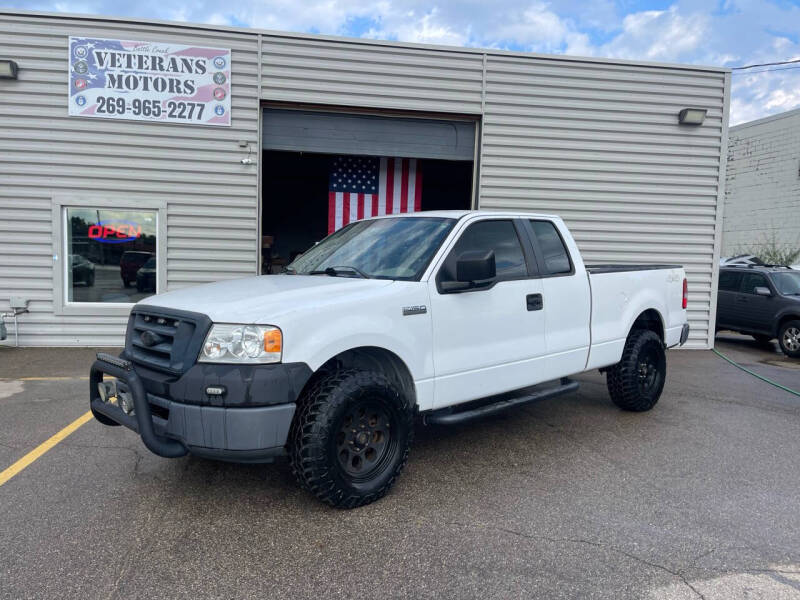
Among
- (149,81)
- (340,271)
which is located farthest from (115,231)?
(340,271)

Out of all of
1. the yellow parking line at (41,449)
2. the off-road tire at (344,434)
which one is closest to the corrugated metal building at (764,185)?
the off-road tire at (344,434)

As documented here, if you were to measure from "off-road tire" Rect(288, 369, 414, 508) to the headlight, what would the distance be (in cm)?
39

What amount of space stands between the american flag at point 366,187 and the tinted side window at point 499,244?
5.41 m

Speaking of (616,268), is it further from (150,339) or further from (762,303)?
(762,303)

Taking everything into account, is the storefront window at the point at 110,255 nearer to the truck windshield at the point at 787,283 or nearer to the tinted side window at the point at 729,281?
the tinted side window at the point at 729,281

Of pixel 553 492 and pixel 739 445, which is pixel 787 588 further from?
pixel 739 445

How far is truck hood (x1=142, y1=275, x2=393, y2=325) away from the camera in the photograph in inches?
132

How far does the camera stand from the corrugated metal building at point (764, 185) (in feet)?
67.4

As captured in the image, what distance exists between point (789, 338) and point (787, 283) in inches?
51.3

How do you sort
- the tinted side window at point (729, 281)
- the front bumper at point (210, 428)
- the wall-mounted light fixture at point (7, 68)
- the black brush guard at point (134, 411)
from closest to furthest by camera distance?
the front bumper at point (210, 428) < the black brush guard at point (134, 411) < the wall-mounted light fixture at point (7, 68) < the tinted side window at point (729, 281)

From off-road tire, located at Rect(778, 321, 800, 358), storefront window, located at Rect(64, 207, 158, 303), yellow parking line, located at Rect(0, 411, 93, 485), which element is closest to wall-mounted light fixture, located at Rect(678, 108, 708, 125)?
off-road tire, located at Rect(778, 321, 800, 358)

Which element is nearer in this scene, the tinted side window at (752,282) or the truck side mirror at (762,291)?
the truck side mirror at (762,291)

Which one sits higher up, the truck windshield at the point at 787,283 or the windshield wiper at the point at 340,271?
the windshield wiper at the point at 340,271

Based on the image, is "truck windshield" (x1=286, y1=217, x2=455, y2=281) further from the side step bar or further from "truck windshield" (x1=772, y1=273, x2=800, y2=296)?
"truck windshield" (x1=772, y1=273, x2=800, y2=296)
